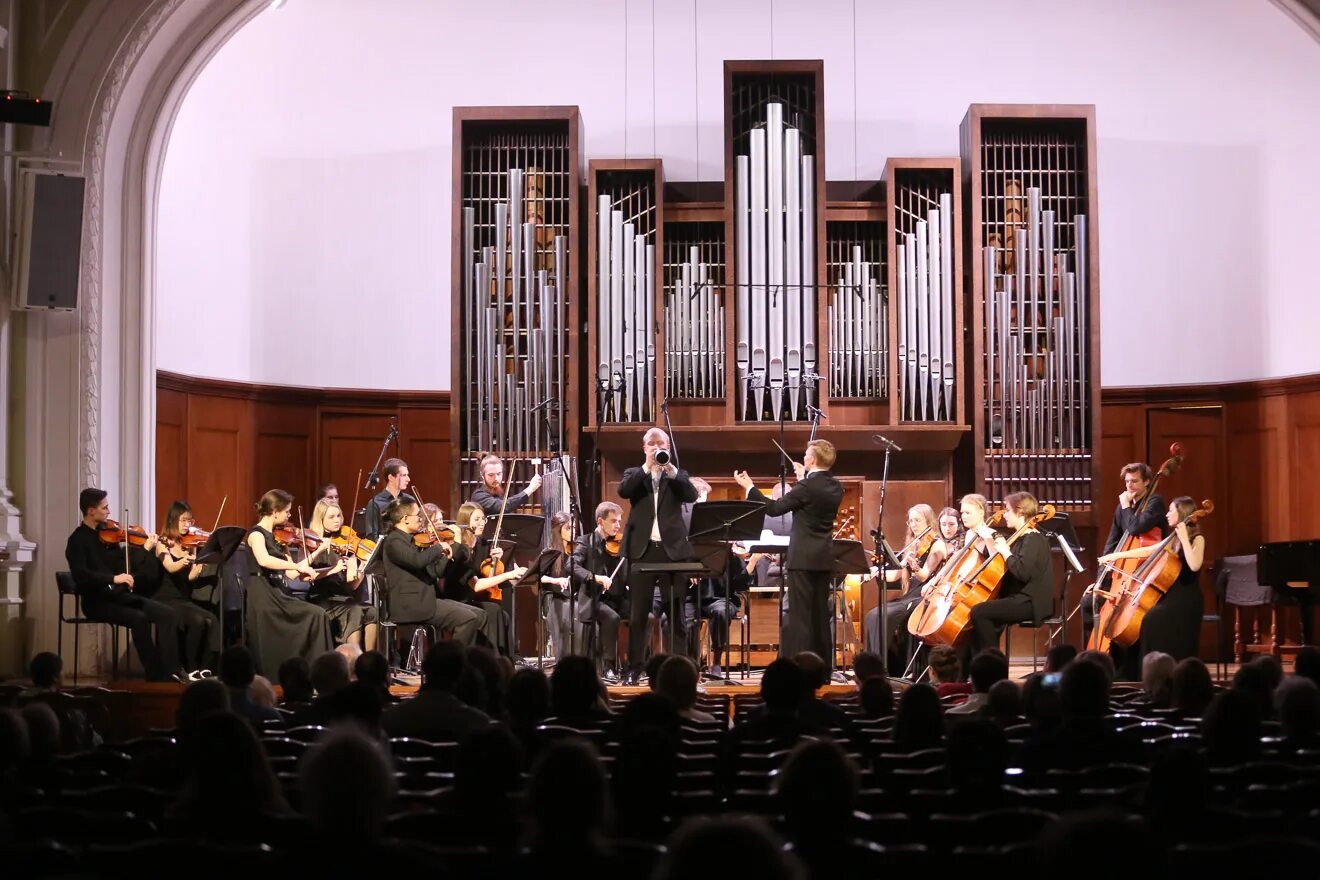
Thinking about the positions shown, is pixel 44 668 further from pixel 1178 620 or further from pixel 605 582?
pixel 1178 620

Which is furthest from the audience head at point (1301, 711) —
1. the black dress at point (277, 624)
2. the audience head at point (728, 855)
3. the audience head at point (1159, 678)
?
the black dress at point (277, 624)

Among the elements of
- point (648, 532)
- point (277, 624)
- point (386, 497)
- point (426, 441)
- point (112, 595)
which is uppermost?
point (426, 441)

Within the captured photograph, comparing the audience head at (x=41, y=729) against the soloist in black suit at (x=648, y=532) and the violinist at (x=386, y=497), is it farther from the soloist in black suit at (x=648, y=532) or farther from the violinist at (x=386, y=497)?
the violinist at (x=386, y=497)

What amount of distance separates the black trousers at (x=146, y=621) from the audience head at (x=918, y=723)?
206 inches

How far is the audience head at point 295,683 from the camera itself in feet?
20.6

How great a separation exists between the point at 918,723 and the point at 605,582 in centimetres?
491

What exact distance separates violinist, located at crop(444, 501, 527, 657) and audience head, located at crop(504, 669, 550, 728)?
4.28 metres

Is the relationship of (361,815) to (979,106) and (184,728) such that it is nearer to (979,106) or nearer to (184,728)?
(184,728)

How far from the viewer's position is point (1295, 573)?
9.17m

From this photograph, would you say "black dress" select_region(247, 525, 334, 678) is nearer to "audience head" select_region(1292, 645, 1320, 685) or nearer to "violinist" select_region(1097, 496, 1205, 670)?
"violinist" select_region(1097, 496, 1205, 670)

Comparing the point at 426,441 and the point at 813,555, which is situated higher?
the point at 426,441

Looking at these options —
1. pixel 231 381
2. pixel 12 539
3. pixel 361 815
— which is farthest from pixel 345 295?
pixel 361 815

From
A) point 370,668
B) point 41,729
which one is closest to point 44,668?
point 370,668

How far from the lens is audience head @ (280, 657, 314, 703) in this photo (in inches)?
248
